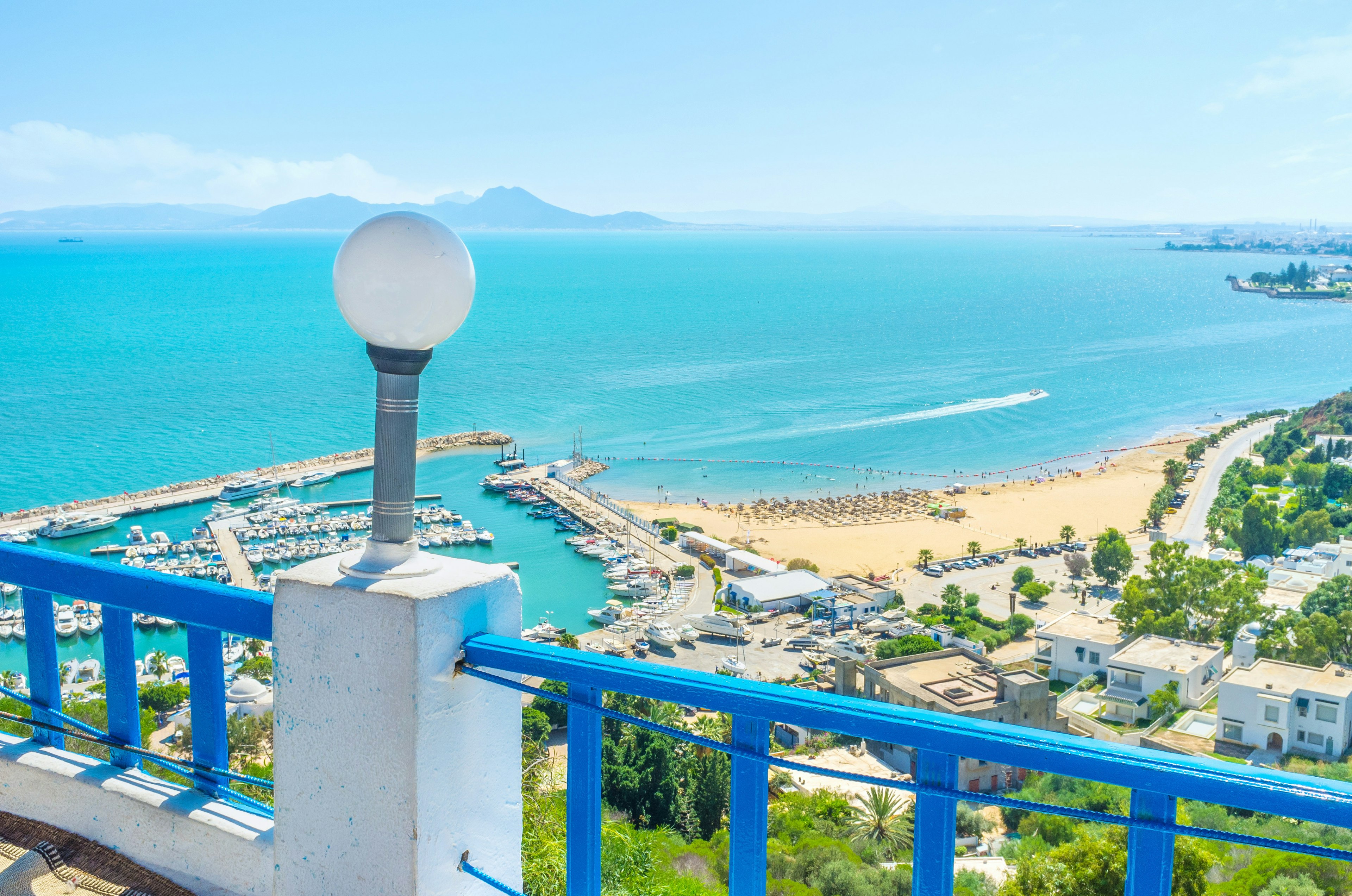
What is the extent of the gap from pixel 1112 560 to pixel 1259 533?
527cm

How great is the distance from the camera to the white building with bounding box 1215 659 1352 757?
43.7 feet

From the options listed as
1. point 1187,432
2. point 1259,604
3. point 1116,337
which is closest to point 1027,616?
point 1259,604

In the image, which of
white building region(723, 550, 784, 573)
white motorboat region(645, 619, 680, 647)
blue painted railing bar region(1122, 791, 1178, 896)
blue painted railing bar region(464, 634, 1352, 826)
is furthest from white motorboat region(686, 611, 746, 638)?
blue painted railing bar region(1122, 791, 1178, 896)

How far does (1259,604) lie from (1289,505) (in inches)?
483

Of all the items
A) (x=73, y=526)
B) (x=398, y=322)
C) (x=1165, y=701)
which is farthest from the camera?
(x=73, y=526)

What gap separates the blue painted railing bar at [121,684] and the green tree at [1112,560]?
23460 millimetres

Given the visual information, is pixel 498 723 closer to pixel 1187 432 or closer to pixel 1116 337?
pixel 1187 432

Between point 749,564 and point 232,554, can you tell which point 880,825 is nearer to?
point 749,564

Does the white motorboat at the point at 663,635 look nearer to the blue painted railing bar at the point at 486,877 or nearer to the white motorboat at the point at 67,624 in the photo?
the white motorboat at the point at 67,624

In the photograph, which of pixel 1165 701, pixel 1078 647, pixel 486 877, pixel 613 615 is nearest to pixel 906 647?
pixel 1078 647

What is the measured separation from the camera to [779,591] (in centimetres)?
2184

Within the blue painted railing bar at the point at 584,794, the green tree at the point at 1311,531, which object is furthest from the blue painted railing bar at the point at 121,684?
the green tree at the point at 1311,531

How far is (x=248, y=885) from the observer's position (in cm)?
166

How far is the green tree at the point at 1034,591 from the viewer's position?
21703 mm
